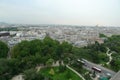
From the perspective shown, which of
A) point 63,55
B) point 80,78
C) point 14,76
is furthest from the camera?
point 63,55

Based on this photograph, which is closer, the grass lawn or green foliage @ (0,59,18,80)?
green foliage @ (0,59,18,80)

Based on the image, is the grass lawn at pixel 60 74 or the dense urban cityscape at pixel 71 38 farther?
the dense urban cityscape at pixel 71 38

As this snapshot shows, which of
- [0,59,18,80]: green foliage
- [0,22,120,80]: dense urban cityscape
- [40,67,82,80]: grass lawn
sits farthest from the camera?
[0,22,120,80]: dense urban cityscape

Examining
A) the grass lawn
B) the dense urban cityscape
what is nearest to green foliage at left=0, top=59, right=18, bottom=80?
the dense urban cityscape

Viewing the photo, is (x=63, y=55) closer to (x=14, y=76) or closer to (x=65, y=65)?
(x=65, y=65)

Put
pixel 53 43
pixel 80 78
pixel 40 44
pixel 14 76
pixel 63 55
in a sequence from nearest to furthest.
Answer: pixel 80 78 → pixel 14 76 → pixel 63 55 → pixel 40 44 → pixel 53 43

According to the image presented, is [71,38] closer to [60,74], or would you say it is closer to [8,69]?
[60,74]

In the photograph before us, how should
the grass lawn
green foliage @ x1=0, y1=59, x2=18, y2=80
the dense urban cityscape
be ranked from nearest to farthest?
green foliage @ x1=0, y1=59, x2=18, y2=80, the grass lawn, the dense urban cityscape

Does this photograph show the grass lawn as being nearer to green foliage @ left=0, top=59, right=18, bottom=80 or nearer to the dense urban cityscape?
the dense urban cityscape

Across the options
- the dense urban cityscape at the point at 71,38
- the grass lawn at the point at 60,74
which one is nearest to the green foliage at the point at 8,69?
the dense urban cityscape at the point at 71,38

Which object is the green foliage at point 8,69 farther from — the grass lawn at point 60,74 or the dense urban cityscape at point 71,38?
the grass lawn at point 60,74

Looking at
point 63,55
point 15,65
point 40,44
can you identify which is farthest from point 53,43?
point 15,65
